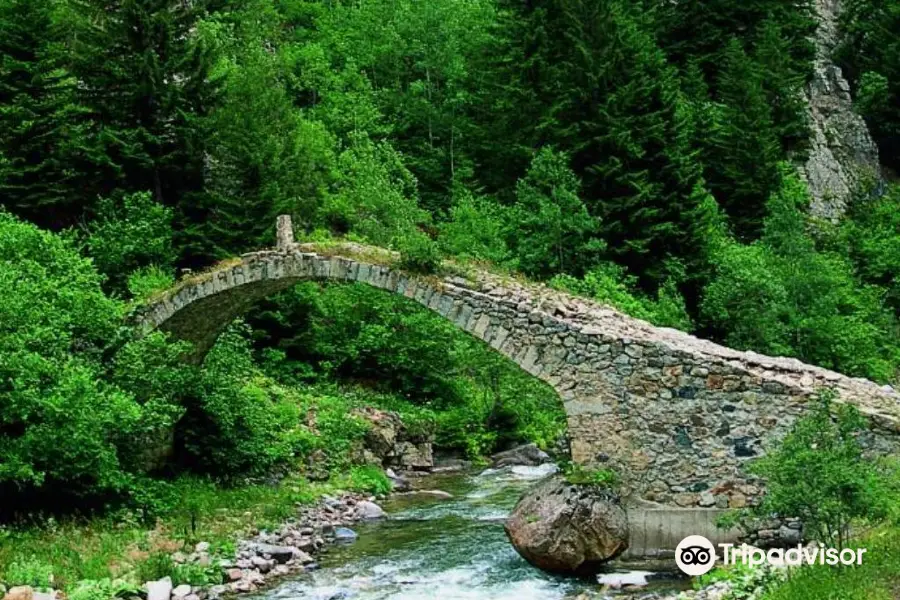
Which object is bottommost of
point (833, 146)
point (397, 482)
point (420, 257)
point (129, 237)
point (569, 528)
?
point (397, 482)

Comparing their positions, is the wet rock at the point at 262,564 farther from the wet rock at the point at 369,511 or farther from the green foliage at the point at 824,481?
the green foliage at the point at 824,481

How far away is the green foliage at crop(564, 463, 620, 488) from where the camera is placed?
1304 centimetres

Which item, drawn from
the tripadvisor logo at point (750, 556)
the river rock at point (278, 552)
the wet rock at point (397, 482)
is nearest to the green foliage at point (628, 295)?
the wet rock at point (397, 482)

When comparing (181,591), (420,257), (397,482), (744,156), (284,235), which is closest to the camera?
(181,591)

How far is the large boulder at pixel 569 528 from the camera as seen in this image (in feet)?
40.4

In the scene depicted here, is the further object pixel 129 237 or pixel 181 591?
pixel 129 237

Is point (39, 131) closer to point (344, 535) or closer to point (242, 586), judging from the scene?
point (344, 535)

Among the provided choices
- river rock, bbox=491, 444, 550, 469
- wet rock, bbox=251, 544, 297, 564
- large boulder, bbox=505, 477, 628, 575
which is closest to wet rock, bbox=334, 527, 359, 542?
wet rock, bbox=251, 544, 297, 564

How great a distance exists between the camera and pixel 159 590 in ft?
37.4

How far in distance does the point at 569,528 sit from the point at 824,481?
471 centimetres

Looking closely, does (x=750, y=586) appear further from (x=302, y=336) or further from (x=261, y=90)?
(x=261, y=90)

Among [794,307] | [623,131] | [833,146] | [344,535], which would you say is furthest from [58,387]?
[833,146]

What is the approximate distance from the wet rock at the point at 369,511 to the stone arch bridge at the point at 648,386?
4665 mm

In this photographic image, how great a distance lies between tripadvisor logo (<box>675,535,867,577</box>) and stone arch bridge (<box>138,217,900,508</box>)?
609 mm
